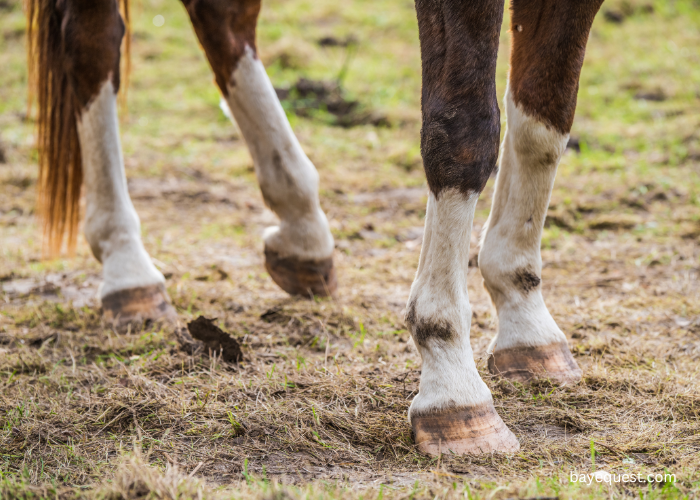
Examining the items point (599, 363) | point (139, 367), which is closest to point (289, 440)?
point (139, 367)

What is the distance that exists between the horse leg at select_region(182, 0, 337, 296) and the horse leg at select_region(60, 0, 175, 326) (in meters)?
0.38

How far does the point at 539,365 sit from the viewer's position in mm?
1801

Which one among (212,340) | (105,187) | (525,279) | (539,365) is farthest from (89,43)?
(539,365)

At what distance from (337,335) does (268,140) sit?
0.87 metres

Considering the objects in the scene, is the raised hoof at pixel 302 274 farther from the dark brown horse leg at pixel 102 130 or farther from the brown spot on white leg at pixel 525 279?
the brown spot on white leg at pixel 525 279

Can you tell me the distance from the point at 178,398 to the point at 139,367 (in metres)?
0.31

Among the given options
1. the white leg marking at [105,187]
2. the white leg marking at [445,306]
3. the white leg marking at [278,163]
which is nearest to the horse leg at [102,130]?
the white leg marking at [105,187]

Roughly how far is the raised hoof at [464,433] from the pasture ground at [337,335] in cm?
5

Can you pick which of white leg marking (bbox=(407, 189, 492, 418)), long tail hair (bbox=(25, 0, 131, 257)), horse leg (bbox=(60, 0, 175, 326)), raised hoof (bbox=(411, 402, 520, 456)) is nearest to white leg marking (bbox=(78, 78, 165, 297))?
horse leg (bbox=(60, 0, 175, 326))

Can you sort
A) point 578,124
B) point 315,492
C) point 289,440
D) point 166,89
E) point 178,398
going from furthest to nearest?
point 166,89 → point 578,124 → point 178,398 → point 289,440 → point 315,492

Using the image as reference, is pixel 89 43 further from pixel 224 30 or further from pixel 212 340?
pixel 212 340

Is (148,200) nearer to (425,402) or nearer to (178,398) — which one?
(178,398)

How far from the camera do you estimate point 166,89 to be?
707 centimetres

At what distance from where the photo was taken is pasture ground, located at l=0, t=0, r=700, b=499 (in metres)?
1.37
